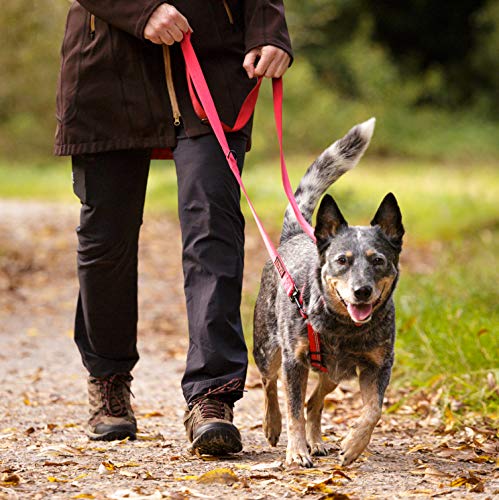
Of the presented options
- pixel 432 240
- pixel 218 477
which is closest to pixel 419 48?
pixel 432 240

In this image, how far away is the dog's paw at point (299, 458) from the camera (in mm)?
3582

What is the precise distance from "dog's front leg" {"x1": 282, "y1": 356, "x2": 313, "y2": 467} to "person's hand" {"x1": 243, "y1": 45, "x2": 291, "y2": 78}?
3.59 ft

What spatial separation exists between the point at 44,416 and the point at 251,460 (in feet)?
5.10

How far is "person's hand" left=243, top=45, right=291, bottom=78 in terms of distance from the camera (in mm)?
3789

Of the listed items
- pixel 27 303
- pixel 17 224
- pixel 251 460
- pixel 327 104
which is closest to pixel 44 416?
pixel 251 460

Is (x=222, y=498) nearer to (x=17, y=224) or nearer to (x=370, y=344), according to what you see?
(x=370, y=344)

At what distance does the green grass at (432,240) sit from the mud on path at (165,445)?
275mm

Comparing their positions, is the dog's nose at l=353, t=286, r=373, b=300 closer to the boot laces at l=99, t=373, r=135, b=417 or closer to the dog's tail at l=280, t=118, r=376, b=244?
the dog's tail at l=280, t=118, r=376, b=244

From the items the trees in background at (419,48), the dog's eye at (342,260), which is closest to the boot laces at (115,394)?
the dog's eye at (342,260)

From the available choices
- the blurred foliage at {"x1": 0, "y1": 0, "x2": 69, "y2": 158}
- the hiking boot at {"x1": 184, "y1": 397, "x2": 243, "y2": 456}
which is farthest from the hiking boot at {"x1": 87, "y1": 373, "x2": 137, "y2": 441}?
the blurred foliage at {"x1": 0, "y1": 0, "x2": 69, "y2": 158}

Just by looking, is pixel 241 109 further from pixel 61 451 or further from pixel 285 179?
pixel 61 451

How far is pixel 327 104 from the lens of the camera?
74.5 feet

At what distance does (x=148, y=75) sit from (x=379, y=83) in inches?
975

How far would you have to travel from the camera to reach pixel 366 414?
354cm
